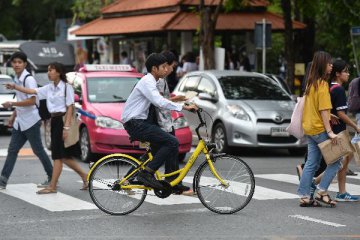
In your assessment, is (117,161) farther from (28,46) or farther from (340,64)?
(28,46)

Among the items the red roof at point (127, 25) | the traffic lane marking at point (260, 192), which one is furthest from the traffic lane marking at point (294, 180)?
the red roof at point (127, 25)

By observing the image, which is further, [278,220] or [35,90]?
[35,90]

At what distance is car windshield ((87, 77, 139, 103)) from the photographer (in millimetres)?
16547

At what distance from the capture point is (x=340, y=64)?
11312 millimetres

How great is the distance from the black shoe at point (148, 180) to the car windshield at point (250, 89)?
811cm

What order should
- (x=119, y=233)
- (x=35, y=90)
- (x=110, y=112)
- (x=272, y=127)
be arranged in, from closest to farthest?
(x=119, y=233) < (x=35, y=90) < (x=110, y=112) < (x=272, y=127)

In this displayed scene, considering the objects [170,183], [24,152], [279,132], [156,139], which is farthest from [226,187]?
[24,152]

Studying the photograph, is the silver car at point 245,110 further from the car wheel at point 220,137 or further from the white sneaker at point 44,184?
the white sneaker at point 44,184

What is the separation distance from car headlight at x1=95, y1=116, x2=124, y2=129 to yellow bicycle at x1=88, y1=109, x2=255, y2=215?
551 centimetres

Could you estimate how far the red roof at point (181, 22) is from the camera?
30.7 metres

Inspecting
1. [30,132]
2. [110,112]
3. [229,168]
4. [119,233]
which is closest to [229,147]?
[110,112]

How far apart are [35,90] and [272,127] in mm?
6299

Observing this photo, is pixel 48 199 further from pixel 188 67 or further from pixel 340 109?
pixel 188 67

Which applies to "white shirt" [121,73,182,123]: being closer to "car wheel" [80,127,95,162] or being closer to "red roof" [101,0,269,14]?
"car wheel" [80,127,95,162]
